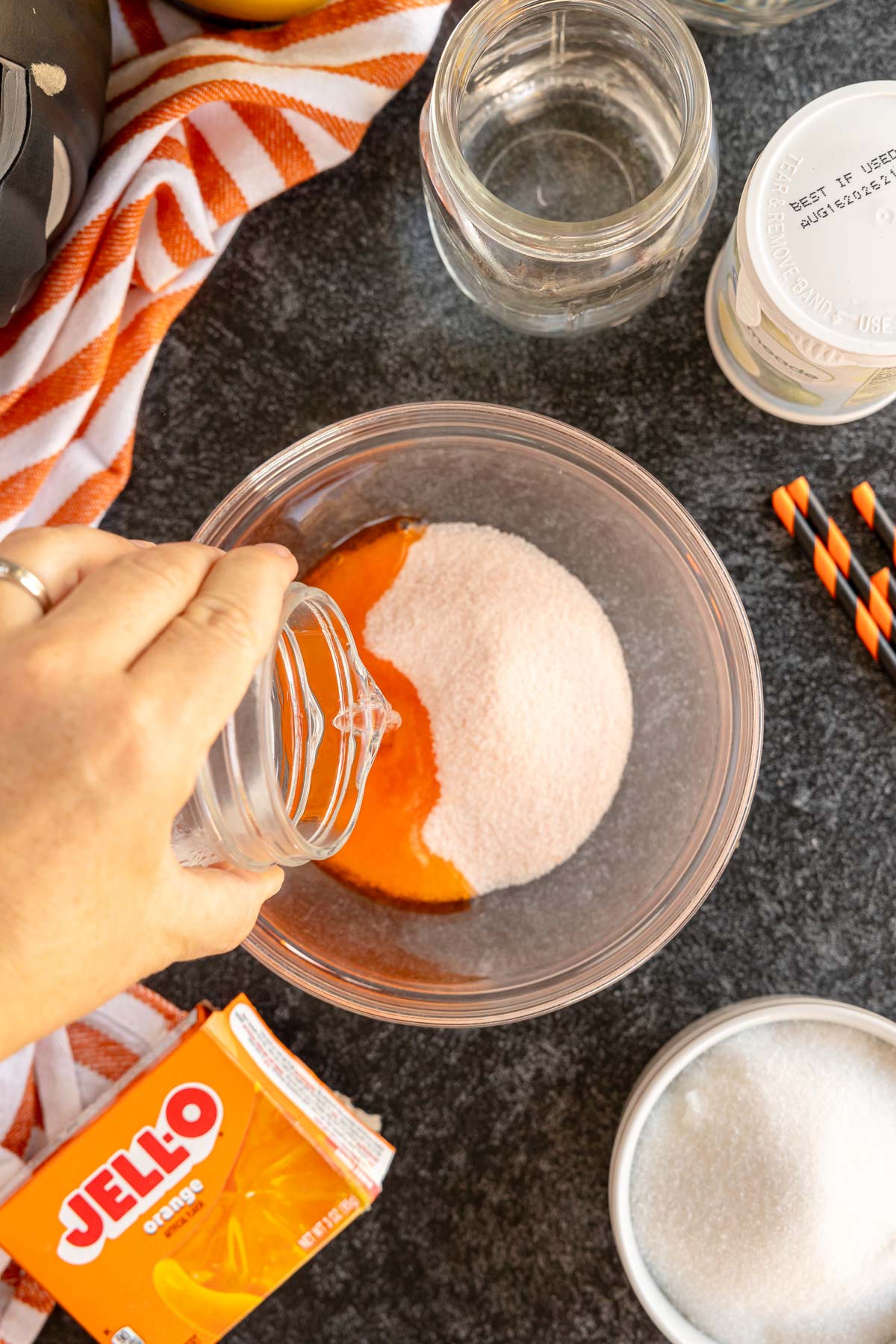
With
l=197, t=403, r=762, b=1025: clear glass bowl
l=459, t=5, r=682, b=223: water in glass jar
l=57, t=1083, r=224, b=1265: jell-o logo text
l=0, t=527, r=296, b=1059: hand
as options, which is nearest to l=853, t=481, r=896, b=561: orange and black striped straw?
l=197, t=403, r=762, b=1025: clear glass bowl

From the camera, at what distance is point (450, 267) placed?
2.46ft

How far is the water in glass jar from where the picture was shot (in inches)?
29.5

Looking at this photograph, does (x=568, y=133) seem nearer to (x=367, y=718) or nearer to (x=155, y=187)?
(x=155, y=187)

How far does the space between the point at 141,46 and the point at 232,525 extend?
0.35 meters

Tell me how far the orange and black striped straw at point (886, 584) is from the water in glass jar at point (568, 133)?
31 cm

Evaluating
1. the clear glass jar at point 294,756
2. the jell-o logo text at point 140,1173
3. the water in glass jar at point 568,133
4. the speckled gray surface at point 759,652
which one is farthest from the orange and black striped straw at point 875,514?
the jell-o logo text at point 140,1173

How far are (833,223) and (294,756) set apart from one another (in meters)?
0.44

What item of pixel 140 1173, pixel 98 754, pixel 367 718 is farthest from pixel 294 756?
pixel 140 1173

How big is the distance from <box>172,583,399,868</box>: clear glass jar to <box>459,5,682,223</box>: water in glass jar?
0.35 m

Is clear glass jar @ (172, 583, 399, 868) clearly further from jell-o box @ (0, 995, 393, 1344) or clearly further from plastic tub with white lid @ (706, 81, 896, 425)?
plastic tub with white lid @ (706, 81, 896, 425)

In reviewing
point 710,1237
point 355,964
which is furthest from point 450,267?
point 710,1237

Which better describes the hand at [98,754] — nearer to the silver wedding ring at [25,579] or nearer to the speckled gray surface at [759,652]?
the silver wedding ring at [25,579]

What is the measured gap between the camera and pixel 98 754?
0.42m

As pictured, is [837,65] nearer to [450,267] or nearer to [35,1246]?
[450,267]
